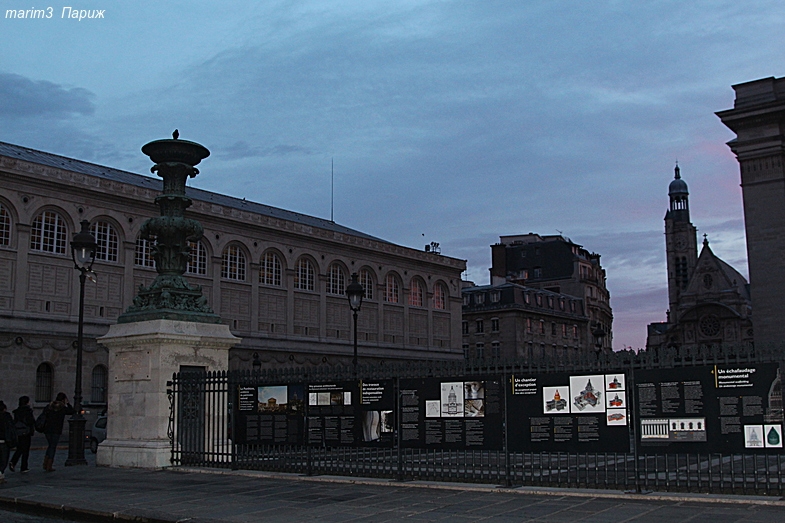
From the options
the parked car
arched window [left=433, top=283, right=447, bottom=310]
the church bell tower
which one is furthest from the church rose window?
the parked car

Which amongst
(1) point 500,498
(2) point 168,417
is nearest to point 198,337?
(2) point 168,417

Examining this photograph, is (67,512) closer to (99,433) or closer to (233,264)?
(99,433)

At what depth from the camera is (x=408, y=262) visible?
233ft

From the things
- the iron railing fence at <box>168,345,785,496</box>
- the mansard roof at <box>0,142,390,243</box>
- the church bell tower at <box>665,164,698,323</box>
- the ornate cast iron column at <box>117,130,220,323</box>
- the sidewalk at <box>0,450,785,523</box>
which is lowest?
the sidewalk at <box>0,450,785,523</box>

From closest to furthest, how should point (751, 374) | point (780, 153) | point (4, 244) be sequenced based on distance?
1. point (751, 374)
2. point (780, 153)
3. point (4, 244)

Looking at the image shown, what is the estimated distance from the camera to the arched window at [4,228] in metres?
44.0

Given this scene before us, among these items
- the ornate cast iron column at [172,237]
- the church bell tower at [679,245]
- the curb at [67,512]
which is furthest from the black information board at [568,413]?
the church bell tower at [679,245]

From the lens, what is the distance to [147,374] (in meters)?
16.7

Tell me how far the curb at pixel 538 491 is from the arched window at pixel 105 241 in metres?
35.3

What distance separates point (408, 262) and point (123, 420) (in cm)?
5445

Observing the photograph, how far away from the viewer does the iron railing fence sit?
11654 mm

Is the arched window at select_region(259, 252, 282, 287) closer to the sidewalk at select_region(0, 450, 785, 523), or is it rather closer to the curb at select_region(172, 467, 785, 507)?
the curb at select_region(172, 467, 785, 507)

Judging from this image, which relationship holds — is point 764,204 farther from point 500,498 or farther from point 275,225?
point 275,225

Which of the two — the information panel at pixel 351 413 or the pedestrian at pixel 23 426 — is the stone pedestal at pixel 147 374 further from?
the information panel at pixel 351 413
